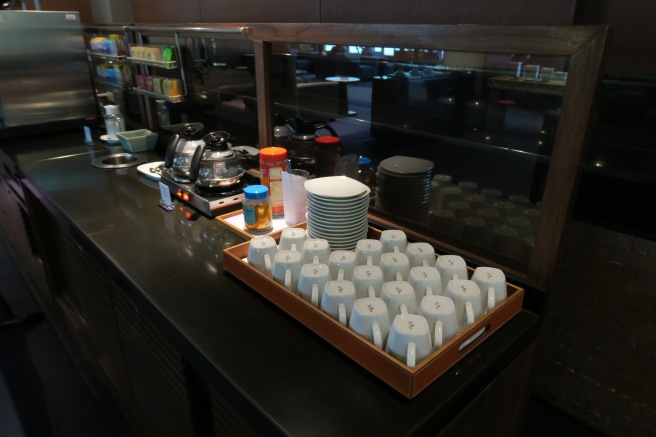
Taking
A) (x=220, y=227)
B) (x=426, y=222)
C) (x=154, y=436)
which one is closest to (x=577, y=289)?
(x=426, y=222)

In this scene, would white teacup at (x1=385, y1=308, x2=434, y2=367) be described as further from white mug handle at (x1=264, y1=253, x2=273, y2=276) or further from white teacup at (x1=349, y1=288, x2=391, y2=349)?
white mug handle at (x1=264, y1=253, x2=273, y2=276)

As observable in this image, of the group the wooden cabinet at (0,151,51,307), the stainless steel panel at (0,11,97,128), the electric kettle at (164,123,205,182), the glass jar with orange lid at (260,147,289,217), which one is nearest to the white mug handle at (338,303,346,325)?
the glass jar with orange lid at (260,147,289,217)

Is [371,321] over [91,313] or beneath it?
over

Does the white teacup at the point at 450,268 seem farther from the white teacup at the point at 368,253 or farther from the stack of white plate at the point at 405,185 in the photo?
the stack of white plate at the point at 405,185

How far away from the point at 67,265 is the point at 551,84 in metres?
1.81

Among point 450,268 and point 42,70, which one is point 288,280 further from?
point 42,70

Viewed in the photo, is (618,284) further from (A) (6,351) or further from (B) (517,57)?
(A) (6,351)

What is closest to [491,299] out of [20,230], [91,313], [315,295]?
[315,295]

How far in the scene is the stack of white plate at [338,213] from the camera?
1083 mm

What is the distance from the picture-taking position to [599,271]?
1274 millimetres

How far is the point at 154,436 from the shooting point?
1.36 metres

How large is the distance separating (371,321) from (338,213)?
1.19 feet

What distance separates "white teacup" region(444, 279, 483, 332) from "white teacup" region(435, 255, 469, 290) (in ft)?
0.21

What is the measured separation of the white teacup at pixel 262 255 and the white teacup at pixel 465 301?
39 cm
